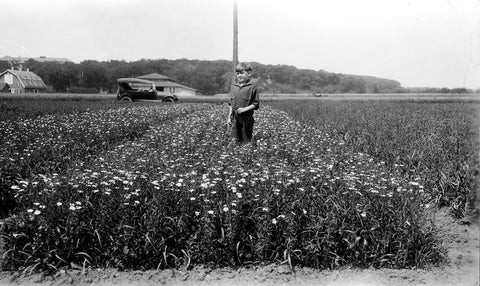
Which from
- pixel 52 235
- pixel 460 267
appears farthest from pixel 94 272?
pixel 460 267

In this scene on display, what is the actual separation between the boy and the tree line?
198 feet

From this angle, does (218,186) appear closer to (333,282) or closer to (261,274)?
(261,274)

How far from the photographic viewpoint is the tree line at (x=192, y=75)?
7338 cm

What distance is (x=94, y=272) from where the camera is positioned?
3736 millimetres

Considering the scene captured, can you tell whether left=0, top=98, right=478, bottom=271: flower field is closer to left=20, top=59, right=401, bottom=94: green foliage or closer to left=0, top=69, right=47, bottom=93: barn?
left=20, top=59, right=401, bottom=94: green foliage

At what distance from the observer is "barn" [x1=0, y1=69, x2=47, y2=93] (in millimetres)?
67250

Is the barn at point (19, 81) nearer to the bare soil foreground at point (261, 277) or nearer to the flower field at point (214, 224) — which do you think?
the flower field at point (214, 224)

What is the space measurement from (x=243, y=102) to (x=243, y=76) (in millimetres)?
515

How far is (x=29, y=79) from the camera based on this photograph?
6994cm

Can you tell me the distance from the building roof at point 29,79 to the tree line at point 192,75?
173 centimetres

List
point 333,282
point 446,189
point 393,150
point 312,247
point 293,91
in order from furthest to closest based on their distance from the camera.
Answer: point 293,91 → point 393,150 → point 446,189 → point 312,247 → point 333,282

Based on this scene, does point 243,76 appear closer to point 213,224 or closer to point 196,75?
point 213,224

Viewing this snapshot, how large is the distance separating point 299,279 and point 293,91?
9061 centimetres

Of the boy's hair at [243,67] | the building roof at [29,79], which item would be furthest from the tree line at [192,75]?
the boy's hair at [243,67]
